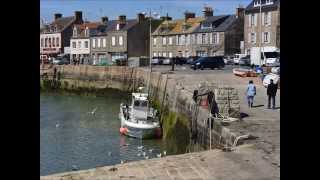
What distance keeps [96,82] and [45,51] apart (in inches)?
1151

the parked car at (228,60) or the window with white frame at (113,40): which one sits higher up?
the window with white frame at (113,40)

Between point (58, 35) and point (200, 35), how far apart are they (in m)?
25.4

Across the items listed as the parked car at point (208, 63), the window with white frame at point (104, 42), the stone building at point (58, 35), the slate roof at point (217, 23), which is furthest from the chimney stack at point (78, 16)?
the parked car at point (208, 63)

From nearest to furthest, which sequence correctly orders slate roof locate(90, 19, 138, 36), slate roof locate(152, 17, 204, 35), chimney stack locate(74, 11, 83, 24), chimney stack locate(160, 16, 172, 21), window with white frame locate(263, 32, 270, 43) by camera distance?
1. window with white frame locate(263, 32, 270, 43)
2. slate roof locate(152, 17, 204, 35)
3. slate roof locate(90, 19, 138, 36)
4. chimney stack locate(160, 16, 172, 21)
5. chimney stack locate(74, 11, 83, 24)

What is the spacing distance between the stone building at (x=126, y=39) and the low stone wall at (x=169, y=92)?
8921 mm

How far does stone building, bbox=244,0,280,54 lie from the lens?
50.1m

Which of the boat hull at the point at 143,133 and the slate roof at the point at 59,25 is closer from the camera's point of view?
the boat hull at the point at 143,133

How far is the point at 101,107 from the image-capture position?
126 ft

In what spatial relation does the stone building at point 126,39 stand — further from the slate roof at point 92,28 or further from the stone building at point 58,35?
the stone building at point 58,35

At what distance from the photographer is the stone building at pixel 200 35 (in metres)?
56.1

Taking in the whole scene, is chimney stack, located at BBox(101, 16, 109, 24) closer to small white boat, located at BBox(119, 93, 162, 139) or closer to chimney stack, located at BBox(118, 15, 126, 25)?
chimney stack, located at BBox(118, 15, 126, 25)

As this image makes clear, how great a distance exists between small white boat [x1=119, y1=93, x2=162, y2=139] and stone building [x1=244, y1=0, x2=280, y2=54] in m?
27.6

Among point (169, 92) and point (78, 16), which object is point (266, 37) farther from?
point (78, 16)

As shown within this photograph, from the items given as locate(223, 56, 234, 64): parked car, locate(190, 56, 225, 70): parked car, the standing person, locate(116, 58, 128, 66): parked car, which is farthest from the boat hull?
locate(116, 58, 128, 66): parked car
